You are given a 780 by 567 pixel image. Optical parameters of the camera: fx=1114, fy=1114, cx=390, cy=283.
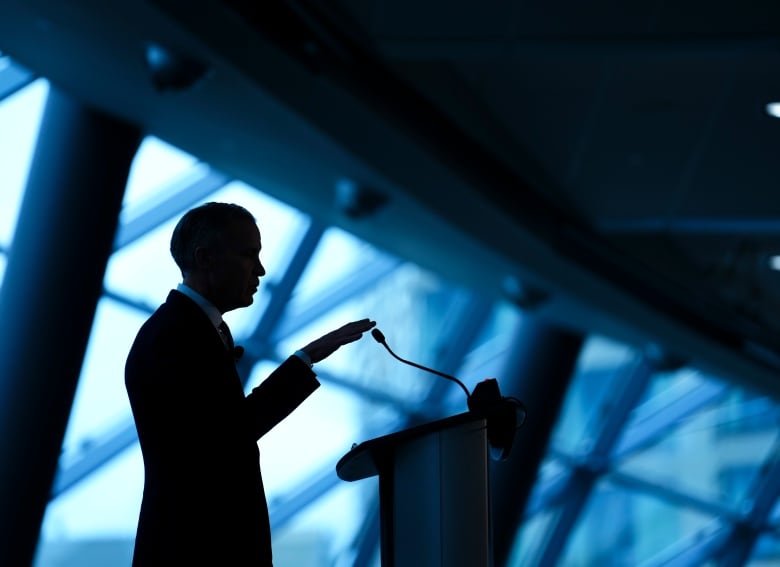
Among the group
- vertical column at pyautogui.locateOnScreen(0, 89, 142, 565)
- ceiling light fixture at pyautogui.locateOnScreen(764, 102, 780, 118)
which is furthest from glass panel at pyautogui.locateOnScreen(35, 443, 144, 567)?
ceiling light fixture at pyautogui.locateOnScreen(764, 102, 780, 118)

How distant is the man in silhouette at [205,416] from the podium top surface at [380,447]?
324 mm

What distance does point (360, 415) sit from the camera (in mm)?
12578

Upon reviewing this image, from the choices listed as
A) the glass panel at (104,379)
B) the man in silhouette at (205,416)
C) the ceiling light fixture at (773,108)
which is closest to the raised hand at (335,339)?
the man in silhouette at (205,416)

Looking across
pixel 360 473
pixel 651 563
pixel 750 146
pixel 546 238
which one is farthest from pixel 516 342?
pixel 360 473

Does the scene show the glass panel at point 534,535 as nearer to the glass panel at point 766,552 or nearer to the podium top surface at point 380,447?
the glass panel at point 766,552

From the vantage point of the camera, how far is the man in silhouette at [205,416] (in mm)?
2807

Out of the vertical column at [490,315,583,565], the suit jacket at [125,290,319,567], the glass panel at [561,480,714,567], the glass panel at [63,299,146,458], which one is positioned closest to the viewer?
the suit jacket at [125,290,319,567]

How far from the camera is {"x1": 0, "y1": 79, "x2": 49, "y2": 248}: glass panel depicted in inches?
334

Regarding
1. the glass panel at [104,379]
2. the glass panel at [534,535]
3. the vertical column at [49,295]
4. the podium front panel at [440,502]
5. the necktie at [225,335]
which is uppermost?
the glass panel at [534,535]

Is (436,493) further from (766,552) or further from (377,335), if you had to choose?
(766,552)

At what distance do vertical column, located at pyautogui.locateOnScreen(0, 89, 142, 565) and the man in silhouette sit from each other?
4.44 meters

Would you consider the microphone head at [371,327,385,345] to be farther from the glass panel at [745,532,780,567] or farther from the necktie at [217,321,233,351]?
the glass panel at [745,532,780,567]

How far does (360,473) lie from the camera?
339 cm

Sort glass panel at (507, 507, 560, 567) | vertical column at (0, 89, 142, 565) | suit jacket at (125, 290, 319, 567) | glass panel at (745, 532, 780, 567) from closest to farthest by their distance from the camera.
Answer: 1. suit jacket at (125, 290, 319, 567)
2. vertical column at (0, 89, 142, 565)
3. glass panel at (507, 507, 560, 567)
4. glass panel at (745, 532, 780, 567)
